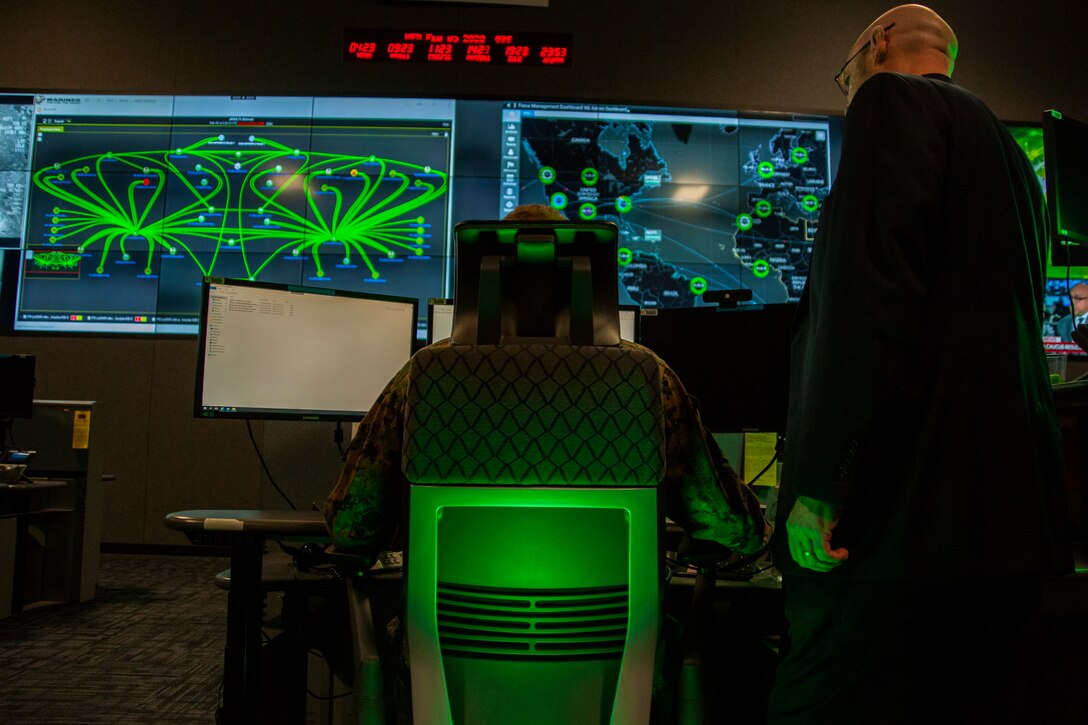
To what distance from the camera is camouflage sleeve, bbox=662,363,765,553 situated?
3.47 ft

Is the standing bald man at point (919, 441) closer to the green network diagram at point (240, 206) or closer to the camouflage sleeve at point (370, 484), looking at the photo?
the camouflage sleeve at point (370, 484)

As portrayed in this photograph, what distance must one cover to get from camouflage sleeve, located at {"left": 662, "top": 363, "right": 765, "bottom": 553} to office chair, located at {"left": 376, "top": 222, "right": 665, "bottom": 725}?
0.15 metres

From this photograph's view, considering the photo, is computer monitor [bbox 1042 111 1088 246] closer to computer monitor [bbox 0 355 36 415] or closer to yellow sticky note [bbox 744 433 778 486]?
yellow sticky note [bbox 744 433 778 486]

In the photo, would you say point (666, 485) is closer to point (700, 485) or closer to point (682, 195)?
point (700, 485)

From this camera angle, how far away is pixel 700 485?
107cm

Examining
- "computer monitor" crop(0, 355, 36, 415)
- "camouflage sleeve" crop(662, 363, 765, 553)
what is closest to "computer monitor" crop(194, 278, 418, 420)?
"camouflage sleeve" crop(662, 363, 765, 553)

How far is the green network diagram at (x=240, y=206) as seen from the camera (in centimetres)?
435

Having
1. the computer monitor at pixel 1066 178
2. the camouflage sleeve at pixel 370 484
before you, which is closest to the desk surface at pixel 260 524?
the camouflage sleeve at pixel 370 484

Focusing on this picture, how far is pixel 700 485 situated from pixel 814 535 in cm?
20

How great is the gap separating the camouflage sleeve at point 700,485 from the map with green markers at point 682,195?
131 inches

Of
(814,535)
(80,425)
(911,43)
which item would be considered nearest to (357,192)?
(80,425)

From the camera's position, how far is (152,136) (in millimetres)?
4449

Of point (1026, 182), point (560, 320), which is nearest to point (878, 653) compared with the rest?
point (560, 320)

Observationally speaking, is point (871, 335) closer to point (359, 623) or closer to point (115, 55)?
point (359, 623)
